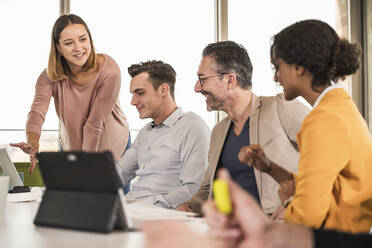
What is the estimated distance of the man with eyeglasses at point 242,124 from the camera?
203 cm

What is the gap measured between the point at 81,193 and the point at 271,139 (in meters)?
1.13

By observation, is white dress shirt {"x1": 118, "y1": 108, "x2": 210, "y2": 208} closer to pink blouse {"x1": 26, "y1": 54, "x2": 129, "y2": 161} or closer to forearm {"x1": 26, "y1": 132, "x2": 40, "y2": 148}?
pink blouse {"x1": 26, "y1": 54, "x2": 129, "y2": 161}

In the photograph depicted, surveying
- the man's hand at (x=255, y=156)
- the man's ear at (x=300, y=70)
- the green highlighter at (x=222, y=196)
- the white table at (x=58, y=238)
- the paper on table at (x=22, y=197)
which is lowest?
the paper on table at (x=22, y=197)

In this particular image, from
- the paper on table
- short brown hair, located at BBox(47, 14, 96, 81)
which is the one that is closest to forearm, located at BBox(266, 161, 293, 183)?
the paper on table

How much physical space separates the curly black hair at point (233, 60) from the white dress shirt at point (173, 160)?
0.36 m

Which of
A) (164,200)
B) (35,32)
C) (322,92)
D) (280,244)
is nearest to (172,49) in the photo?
(35,32)

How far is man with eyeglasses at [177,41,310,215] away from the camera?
2.03 meters

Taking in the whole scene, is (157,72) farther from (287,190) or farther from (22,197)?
(287,190)

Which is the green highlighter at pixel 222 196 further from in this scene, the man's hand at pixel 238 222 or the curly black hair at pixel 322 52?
the curly black hair at pixel 322 52

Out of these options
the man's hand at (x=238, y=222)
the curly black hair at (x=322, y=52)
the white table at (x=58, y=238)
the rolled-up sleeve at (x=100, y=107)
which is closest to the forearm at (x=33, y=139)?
the rolled-up sleeve at (x=100, y=107)

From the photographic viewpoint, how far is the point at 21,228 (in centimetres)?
120

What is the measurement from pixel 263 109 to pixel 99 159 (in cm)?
124

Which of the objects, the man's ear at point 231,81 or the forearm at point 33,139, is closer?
the man's ear at point 231,81

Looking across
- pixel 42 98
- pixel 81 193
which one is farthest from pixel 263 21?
pixel 81 193
